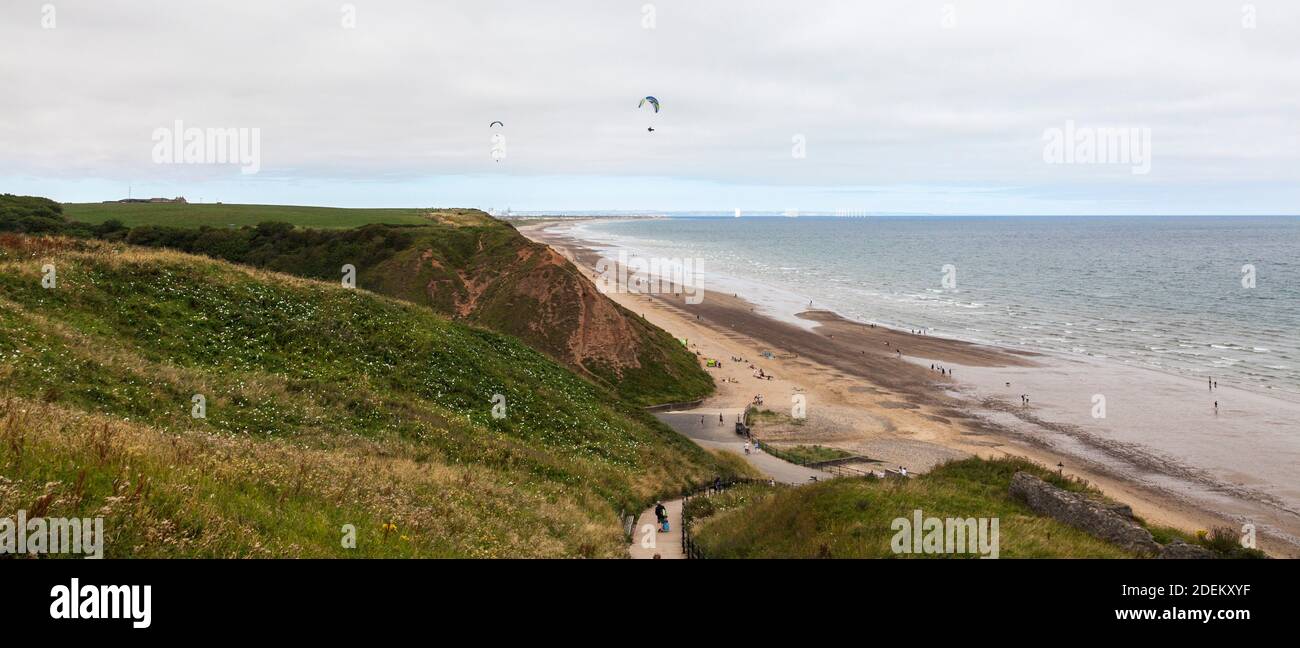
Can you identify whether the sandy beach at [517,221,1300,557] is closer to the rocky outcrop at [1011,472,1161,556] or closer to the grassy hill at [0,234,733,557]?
the rocky outcrop at [1011,472,1161,556]

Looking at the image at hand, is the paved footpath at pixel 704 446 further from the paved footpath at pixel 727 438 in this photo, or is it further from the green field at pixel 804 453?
the green field at pixel 804 453

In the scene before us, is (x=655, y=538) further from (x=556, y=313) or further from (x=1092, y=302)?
(x=1092, y=302)

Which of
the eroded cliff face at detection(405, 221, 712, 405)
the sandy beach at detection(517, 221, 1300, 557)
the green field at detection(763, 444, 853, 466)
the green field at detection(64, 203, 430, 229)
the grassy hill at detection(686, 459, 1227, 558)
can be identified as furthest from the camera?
the green field at detection(64, 203, 430, 229)

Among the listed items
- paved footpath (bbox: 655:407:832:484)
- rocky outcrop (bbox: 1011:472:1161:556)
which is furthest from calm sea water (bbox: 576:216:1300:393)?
rocky outcrop (bbox: 1011:472:1161:556)

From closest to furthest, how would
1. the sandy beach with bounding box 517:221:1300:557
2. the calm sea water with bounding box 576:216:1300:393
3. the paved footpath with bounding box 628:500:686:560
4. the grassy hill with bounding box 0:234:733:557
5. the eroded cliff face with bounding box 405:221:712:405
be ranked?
the grassy hill with bounding box 0:234:733:557 → the paved footpath with bounding box 628:500:686:560 → the sandy beach with bounding box 517:221:1300:557 → the eroded cliff face with bounding box 405:221:712:405 → the calm sea water with bounding box 576:216:1300:393

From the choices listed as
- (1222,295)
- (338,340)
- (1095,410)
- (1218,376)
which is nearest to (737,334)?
(1095,410)

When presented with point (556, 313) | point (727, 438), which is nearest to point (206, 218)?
point (556, 313)
